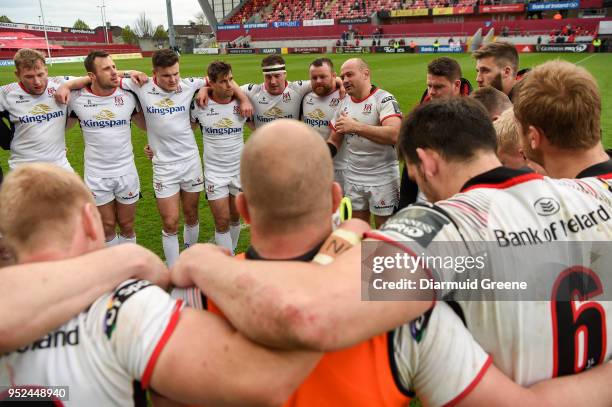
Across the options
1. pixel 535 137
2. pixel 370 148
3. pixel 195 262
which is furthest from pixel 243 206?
pixel 370 148

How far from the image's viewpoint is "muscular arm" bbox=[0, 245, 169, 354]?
1.28 meters

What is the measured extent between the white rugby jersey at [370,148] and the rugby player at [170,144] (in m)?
1.94

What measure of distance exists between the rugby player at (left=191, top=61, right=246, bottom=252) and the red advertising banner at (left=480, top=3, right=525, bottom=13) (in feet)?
148

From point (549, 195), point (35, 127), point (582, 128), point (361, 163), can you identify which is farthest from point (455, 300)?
point (35, 127)

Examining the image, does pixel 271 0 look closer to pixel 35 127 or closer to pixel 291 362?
pixel 35 127

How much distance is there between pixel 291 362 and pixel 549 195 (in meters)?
1.19

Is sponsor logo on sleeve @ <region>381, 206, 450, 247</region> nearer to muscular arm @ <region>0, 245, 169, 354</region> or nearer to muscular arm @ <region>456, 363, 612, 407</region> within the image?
muscular arm @ <region>456, 363, 612, 407</region>

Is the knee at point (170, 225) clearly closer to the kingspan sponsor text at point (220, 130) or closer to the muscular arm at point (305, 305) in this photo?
the kingspan sponsor text at point (220, 130)

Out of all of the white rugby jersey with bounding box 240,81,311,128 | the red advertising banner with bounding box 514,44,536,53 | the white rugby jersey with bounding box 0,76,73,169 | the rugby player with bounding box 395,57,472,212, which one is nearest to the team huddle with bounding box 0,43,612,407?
the rugby player with bounding box 395,57,472,212

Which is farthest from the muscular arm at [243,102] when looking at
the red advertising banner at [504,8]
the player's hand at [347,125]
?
the red advertising banner at [504,8]

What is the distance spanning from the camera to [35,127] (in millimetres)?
5199

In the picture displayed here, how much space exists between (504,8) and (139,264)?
4900 cm

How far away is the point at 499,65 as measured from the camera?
500 centimetres

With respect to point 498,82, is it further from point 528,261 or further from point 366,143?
point 528,261
